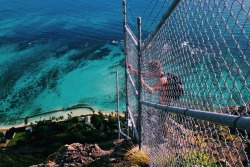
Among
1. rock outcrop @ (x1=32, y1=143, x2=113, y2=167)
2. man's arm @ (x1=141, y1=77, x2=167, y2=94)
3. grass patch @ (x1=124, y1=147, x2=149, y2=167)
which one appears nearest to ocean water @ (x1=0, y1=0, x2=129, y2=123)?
rock outcrop @ (x1=32, y1=143, x2=113, y2=167)

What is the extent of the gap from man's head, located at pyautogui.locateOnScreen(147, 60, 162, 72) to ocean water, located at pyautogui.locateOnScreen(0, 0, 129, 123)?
38.2 ft

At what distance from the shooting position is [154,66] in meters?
3.50

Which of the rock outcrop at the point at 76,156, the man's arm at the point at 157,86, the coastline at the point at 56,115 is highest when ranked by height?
the man's arm at the point at 157,86

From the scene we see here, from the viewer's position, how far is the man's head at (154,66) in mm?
3418

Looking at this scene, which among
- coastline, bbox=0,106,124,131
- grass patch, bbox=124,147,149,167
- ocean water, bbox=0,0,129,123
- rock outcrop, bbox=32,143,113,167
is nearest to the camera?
grass patch, bbox=124,147,149,167

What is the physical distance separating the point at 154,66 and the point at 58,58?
16.6 m

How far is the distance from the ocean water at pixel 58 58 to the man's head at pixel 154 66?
459 inches

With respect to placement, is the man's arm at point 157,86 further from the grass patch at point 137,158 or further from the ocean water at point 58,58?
the ocean water at point 58,58

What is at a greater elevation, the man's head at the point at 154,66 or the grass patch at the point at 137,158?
the man's head at the point at 154,66

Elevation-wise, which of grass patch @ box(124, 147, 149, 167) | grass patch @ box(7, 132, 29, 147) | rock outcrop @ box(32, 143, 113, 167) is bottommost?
grass patch @ box(7, 132, 29, 147)

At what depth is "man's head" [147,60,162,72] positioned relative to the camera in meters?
3.42

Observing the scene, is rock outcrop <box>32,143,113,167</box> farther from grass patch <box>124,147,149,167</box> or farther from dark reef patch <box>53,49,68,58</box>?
dark reef patch <box>53,49,68,58</box>

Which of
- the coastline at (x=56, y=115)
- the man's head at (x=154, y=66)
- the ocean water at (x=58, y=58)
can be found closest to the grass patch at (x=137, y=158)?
the man's head at (x=154, y=66)

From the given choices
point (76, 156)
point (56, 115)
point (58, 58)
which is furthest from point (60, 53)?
point (76, 156)
